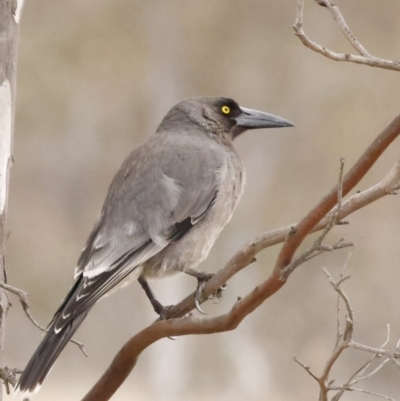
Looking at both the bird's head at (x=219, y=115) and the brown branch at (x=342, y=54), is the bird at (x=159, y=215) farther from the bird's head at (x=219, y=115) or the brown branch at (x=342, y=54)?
the brown branch at (x=342, y=54)

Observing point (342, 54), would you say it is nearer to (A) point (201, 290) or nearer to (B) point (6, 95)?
(A) point (201, 290)

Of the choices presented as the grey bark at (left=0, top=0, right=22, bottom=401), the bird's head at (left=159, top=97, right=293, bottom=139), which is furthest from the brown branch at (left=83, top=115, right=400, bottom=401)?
the bird's head at (left=159, top=97, right=293, bottom=139)

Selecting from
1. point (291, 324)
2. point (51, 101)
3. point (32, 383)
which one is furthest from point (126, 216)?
point (291, 324)

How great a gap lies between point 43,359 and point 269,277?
29.6 inches

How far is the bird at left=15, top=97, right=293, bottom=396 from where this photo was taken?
91.3 inches

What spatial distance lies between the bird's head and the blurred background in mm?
4649

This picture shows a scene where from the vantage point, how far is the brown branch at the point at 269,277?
148cm

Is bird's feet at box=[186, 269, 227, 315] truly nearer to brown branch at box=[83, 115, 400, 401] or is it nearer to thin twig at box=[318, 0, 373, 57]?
brown branch at box=[83, 115, 400, 401]

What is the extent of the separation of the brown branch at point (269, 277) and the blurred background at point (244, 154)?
18.8 feet

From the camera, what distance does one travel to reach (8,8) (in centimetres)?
235

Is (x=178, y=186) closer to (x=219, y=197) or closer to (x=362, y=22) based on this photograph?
(x=219, y=197)

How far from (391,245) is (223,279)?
777cm

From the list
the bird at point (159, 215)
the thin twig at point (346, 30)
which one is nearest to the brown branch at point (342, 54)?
the thin twig at point (346, 30)

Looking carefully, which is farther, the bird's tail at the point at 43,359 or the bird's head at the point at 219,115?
the bird's head at the point at 219,115
